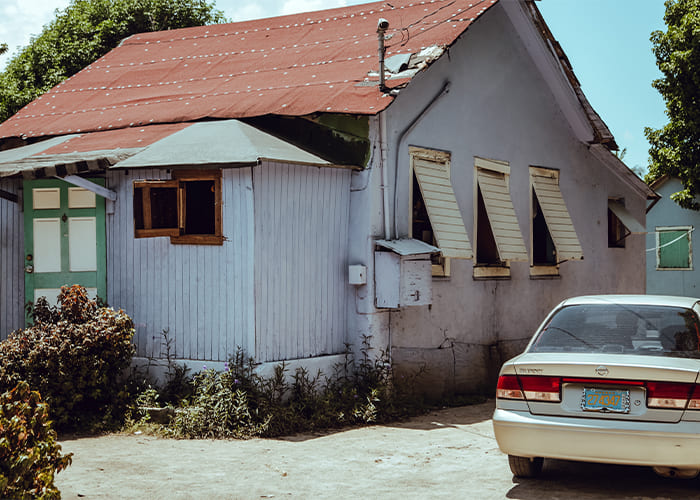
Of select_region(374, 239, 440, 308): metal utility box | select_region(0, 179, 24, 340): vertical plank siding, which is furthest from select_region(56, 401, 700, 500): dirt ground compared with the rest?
select_region(0, 179, 24, 340): vertical plank siding

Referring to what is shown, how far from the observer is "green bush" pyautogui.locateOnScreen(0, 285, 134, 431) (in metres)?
8.97

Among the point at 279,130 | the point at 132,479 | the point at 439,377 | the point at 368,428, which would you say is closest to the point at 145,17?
the point at 279,130

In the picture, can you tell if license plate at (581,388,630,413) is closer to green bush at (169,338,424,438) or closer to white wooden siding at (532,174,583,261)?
green bush at (169,338,424,438)

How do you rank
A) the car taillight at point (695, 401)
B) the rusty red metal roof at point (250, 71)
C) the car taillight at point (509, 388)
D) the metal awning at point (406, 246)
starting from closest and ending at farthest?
the car taillight at point (695, 401)
the car taillight at point (509, 388)
the metal awning at point (406, 246)
the rusty red metal roof at point (250, 71)

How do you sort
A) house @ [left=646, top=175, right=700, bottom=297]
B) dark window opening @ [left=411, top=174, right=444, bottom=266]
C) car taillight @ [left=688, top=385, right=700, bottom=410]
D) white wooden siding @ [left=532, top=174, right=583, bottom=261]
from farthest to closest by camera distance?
house @ [left=646, top=175, right=700, bottom=297], white wooden siding @ [left=532, top=174, right=583, bottom=261], dark window opening @ [left=411, top=174, right=444, bottom=266], car taillight @ [left=688, top=385, right=700, bottom=410]

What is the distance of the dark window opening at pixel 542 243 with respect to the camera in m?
14.8

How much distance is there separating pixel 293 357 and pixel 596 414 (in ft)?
15.0

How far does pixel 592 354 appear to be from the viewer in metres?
6.50

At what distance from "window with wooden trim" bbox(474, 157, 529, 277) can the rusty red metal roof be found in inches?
90.7

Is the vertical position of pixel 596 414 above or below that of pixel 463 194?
below

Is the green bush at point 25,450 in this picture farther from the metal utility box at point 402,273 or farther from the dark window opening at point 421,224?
the dark window opening at point 421,224

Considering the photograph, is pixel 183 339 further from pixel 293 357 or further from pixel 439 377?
pixel 439 377

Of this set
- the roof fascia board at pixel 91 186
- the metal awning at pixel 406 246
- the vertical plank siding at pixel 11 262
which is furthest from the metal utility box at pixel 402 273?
the vertical plank siding at pixel 11 262

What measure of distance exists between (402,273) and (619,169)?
25.5 ft
